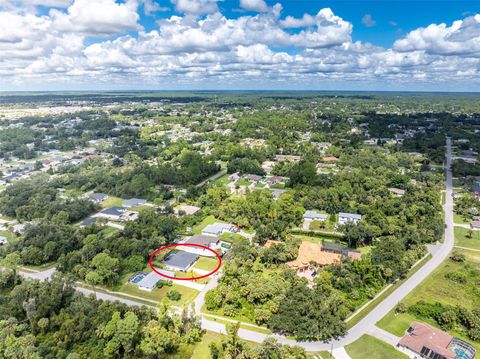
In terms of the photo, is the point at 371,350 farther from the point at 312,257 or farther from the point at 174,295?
the point at 174,295

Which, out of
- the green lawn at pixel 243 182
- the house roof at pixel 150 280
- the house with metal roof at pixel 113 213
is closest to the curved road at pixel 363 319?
the house roof at pixel 150 280

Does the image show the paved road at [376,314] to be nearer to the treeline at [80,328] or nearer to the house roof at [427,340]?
the house roof at [427,340]

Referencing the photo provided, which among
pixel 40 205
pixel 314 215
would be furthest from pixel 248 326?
pixel 40 205

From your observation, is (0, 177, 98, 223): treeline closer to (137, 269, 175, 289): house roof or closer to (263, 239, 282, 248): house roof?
(137, 269, 175, 289): house roof

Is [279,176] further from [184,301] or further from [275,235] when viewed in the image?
[184,301]

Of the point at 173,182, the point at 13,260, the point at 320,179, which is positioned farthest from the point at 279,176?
the point at 13,260
